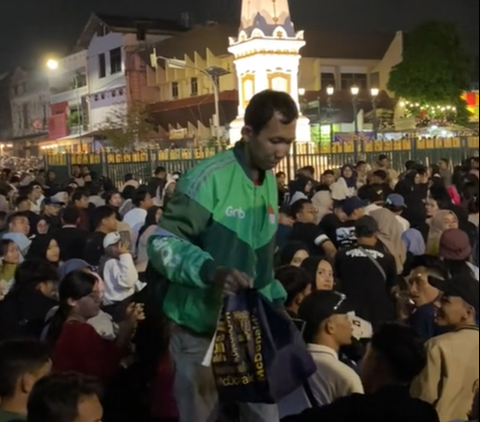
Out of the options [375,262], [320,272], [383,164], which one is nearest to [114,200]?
[375,262]

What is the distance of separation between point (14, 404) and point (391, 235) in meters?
4.10

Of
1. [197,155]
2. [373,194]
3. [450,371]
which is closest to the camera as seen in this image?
[450,371]

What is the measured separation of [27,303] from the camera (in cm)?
521

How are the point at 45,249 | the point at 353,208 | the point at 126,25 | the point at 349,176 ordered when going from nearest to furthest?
1. the point at 45,249
2. the point at 353,208
3. the point at 349,176
4. the point at 126,25

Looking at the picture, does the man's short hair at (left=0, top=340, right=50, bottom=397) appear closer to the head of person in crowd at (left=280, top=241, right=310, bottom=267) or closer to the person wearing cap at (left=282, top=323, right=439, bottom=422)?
the person wearing cap at (left=282, top=323, right=439, bottom=422)

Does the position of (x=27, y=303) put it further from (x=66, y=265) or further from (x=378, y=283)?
(x=378, y=283)

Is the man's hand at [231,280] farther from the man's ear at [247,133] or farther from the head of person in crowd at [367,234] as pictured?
the head of person in crowd at [367,234]

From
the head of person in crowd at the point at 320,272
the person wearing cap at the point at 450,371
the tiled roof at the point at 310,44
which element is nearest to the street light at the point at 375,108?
the tiled roof at the point at 310,44

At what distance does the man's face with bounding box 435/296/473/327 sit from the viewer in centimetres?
360

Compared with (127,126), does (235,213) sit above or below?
below

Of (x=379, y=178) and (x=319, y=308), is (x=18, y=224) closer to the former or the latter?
(x=319, y=308)

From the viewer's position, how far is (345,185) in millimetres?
→ 11930

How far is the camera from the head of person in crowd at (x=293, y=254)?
232 inches

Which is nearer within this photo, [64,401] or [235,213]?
[235,213]
